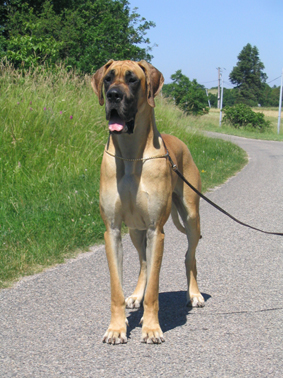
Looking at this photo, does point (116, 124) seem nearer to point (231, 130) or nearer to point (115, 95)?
point (115, 95)

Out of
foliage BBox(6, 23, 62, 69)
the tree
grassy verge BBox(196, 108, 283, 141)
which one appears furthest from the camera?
the tree

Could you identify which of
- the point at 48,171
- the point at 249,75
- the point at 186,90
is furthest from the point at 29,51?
the point at 249,75

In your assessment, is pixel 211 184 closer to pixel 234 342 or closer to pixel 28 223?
pixel 28 223

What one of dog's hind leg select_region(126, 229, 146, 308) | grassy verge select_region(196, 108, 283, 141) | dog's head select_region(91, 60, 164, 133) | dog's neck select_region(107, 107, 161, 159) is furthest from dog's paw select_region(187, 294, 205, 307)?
grassy verge select_region(196, 108, 283, 141)

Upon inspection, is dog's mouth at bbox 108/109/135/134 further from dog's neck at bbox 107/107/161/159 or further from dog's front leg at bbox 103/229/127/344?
dog's front leg at bbox 103/229/127/344

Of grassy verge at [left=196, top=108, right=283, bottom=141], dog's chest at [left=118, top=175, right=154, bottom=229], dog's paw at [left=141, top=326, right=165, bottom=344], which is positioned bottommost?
grassy verge at [left=196, top=108, right=283, bottom=141]

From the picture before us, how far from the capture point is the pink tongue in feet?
10.4

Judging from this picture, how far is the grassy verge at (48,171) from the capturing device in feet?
16.8

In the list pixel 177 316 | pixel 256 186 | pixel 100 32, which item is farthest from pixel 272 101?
pixel 177 316

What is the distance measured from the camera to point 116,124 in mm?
3176

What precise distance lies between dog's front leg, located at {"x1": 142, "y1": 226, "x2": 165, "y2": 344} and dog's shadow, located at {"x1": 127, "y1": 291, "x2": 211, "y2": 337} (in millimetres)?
205

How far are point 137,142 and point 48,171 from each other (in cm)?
416

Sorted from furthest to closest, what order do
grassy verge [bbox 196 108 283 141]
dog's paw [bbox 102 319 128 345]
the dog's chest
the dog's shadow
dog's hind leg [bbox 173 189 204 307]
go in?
grassy verge [bbox 196 108 283 141]
dog's hind leg [bbox 173 189 204 307]
the dog's shadow
the dog's chest
dog's paw [bbox 102 319 128 345]

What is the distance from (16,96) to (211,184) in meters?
4.40
